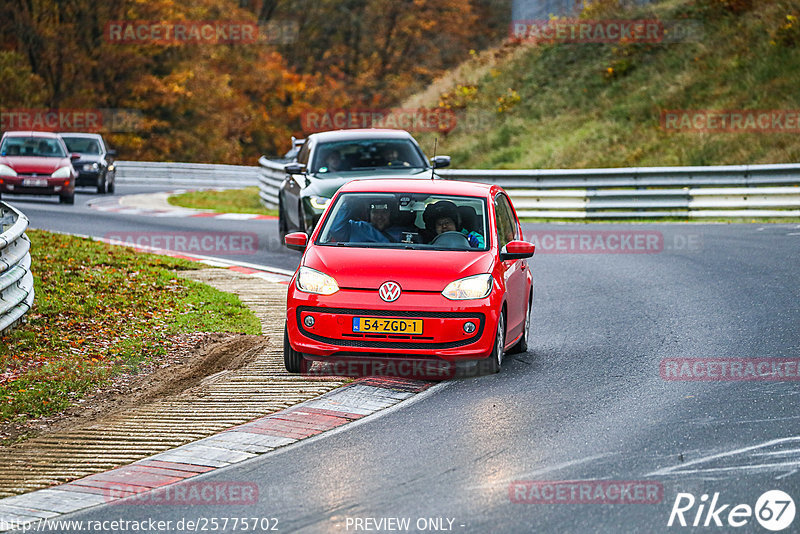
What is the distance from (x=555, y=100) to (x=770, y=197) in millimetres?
16664

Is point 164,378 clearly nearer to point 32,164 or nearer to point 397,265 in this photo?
point 397,265

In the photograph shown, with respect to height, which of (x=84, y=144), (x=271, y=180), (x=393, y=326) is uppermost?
(x=393, y=326)

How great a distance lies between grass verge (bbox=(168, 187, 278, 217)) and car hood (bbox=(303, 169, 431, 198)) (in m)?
10.0

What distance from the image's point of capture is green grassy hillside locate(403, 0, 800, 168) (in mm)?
31906

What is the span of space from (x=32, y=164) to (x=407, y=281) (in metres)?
21.8

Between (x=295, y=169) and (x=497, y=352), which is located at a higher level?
(x=295, y=169)

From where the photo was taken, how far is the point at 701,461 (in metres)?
7.02

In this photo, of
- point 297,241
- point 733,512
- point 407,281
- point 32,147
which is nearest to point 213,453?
point 407,281

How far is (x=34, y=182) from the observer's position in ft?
95.3

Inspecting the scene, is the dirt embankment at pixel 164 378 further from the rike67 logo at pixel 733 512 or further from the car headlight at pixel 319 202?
the car headlight at pixel 319 202

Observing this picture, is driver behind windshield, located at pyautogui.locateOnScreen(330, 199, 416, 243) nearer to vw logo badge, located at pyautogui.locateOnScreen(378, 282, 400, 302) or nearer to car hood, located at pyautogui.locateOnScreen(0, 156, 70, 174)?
vw logo badge, located at pyautogui.locateOnScreen(378, 282, 400, 302)

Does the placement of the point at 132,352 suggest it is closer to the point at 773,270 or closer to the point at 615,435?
the point at 615,435

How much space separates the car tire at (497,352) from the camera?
31.8 feet

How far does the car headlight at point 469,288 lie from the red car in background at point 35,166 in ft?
70.8
